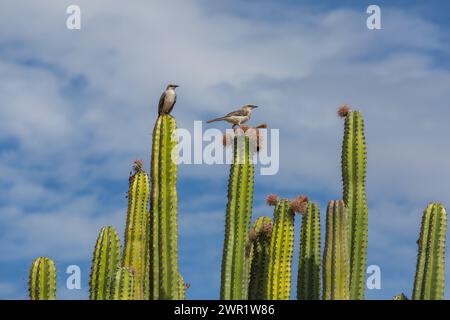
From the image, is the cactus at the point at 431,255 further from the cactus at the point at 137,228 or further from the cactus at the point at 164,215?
the cactus at the point at 137,228

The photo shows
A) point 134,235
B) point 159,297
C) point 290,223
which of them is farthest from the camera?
point 134,235

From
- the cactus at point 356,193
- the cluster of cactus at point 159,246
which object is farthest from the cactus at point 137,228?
the cactus at point 356,193

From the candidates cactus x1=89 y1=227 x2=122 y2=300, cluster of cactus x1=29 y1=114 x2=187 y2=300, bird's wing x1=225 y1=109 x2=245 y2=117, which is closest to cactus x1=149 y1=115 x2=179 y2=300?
cluster of cactus x1=29 y1=114 x2=187 y2=300

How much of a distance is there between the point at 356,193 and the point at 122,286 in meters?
4.11

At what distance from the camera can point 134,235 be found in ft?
57.3

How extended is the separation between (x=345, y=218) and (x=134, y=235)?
3.63 metres

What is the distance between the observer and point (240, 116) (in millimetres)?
17391

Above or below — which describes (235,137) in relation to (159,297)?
above

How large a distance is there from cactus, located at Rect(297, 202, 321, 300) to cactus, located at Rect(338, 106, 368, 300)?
75cm

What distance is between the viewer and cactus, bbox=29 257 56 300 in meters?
16.0

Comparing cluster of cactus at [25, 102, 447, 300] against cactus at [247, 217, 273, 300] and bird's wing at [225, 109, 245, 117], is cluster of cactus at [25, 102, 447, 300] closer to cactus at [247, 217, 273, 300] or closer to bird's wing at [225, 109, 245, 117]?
cactus at [247, 217, 273, 300]

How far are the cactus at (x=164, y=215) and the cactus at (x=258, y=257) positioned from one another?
1986 mm
